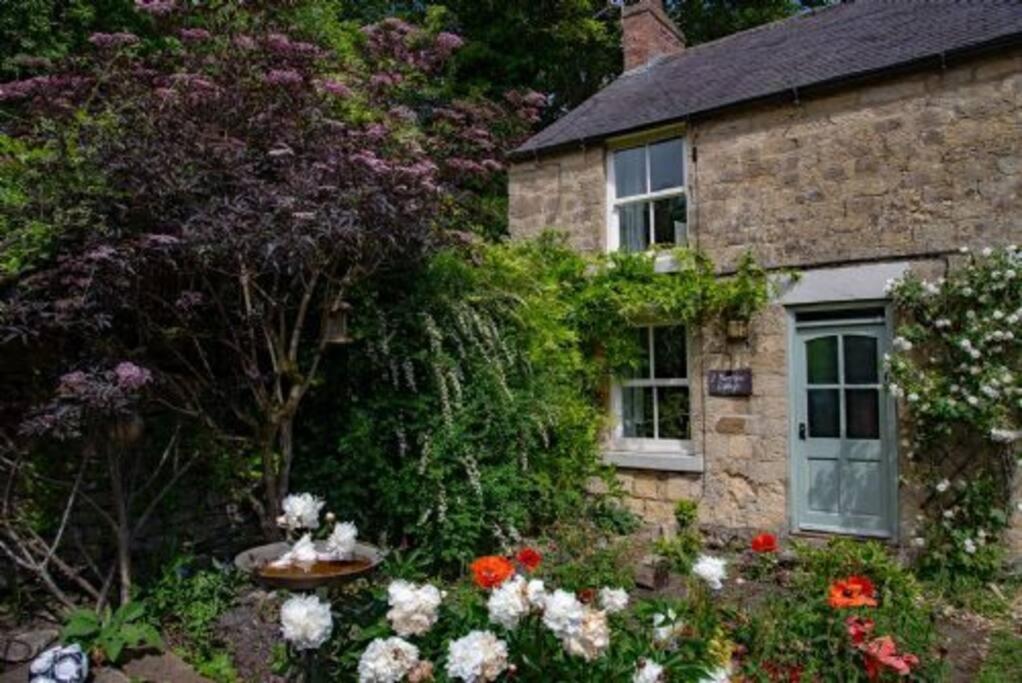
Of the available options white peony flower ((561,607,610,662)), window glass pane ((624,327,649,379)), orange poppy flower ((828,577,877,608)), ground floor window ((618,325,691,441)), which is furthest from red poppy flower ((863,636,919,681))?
window glass pane ((624,327,649,379))

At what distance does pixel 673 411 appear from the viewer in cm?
796

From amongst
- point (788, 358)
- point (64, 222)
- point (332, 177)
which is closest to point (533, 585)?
point (332, 177)

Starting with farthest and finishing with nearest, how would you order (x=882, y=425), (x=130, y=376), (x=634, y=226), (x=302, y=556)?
(x=634, y=226), (x=882, y=425), (x=130, y=376), (x=302, y=556)

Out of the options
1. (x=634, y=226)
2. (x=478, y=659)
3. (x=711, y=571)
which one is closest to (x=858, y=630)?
(x=711, y=571)

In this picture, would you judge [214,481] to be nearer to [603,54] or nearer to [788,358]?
[788,358]

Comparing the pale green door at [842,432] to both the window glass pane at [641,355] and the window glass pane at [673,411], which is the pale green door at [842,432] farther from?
the window glass pane at [641,355]

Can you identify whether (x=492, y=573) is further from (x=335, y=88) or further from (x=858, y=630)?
(x=335, y=88)

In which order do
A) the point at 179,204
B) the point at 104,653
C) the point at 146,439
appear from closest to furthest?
the point at 104,653 < the point at 179,204 < the point at 146,439

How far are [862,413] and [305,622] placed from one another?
5908mm

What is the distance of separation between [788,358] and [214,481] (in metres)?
5.29

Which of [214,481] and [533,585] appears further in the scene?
[214,481]

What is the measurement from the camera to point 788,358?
7.04 m

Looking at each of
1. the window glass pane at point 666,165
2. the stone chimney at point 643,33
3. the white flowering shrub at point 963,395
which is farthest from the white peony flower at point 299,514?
the stone chimney at point 643,33

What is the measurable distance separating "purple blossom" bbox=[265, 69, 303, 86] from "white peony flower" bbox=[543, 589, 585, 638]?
155 inches
